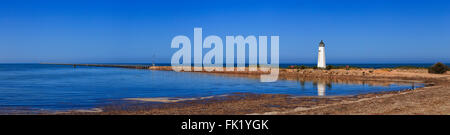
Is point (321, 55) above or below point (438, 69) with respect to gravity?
above

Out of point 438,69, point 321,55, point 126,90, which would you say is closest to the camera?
point 126,90

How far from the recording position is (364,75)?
37531mm

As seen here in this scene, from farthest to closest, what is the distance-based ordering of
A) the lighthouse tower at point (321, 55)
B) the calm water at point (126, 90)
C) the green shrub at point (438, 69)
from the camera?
the lighthouse tower at point (321, 55) < the green shrub at point (438, 69) < the calm water at point (126, 90)

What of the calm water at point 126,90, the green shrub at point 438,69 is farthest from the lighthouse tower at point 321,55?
the calm water at point 126,90

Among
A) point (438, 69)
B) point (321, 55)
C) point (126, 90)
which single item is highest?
point (321, 55)

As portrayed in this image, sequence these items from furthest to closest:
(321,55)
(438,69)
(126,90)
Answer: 1. (321,55)
2. (438,69)
3. (126,90)

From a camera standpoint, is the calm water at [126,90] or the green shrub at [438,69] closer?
the calm water at [126,90]

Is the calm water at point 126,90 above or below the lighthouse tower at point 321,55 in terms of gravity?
below

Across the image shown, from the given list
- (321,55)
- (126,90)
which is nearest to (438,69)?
(321,55)

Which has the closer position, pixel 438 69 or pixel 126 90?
pixel 126 90

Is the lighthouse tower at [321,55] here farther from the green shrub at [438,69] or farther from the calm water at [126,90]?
the calm water at [126,90]

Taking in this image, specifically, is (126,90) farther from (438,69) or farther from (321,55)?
(438,69)
